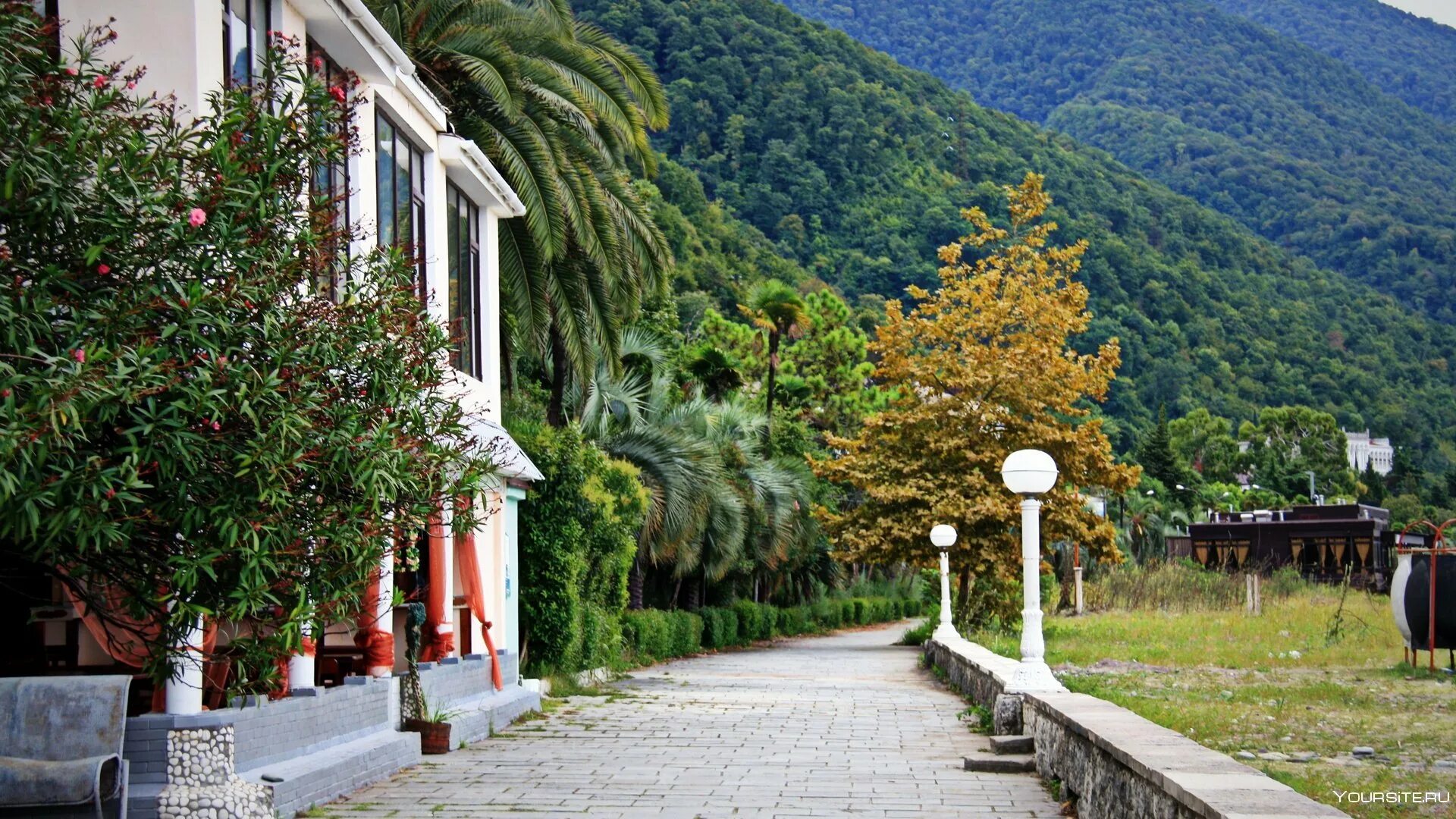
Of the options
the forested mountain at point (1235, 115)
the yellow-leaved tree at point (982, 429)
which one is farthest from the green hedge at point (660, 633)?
the forested mountain at point (1235, 115)

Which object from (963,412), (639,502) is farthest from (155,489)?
(963,412)

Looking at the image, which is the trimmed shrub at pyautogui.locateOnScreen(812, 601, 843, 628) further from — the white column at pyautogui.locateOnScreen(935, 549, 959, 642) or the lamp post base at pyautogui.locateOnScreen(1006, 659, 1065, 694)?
the lamp post base at pyautogui.locateOnScreen(1006, 659, 1065, 694)

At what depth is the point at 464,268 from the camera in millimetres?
18453

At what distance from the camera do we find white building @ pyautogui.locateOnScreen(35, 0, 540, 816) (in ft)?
32.5

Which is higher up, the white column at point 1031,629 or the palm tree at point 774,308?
the palm tree at point 774,308

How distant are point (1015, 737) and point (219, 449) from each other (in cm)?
849

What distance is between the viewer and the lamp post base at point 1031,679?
527 inches

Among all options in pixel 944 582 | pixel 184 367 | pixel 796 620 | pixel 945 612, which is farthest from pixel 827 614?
pixel 184 367

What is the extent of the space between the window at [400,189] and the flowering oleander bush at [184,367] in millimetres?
6313

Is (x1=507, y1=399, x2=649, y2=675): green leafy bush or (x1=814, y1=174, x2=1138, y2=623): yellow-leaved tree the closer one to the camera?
(x1=507, y1=399, x2=649, y2=675): green leafy bush

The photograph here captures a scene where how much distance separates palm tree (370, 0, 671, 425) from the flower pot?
8.89 meters

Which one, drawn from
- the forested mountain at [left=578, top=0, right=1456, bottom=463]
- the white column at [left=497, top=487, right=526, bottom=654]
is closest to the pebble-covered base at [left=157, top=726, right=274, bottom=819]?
the white column at [left=497, top=487, right=526, bottom=654]

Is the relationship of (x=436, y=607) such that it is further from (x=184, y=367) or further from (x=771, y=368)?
(x=771, y=368)

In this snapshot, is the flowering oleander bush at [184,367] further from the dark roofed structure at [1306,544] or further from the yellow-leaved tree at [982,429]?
the dark roofed structure at [1306,544]
